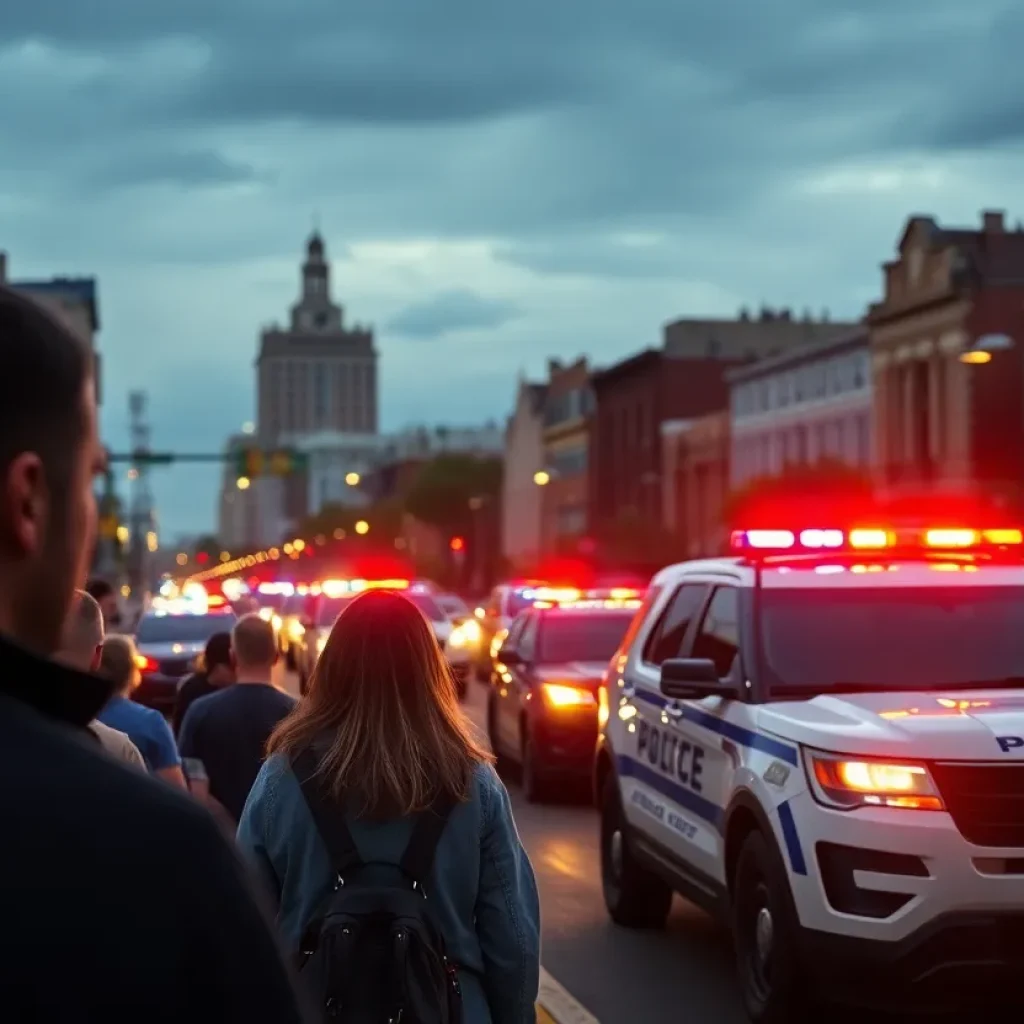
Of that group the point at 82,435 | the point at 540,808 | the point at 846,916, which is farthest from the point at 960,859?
the point at 540,808

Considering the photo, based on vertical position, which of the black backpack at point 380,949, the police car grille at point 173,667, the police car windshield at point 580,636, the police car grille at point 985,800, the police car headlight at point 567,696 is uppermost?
the black backpack at point 380,949

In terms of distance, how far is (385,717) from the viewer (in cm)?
508

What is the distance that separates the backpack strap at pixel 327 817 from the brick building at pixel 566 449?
94334 millimetres

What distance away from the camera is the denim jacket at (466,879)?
4949 mm

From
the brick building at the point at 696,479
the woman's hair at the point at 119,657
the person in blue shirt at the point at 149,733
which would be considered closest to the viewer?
the person in blue shirt at the point at 149,733

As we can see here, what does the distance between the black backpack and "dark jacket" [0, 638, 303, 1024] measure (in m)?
2.78

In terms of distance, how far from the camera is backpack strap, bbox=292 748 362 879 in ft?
16.2

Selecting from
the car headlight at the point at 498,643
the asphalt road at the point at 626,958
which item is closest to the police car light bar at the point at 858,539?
the asphalt road at the point at 626,958

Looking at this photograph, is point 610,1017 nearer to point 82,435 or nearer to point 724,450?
point 82,435

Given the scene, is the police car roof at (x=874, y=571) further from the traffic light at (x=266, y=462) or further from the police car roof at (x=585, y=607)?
the traffic light at (x=266, y=462)

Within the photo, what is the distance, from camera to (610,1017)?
9.52 meters

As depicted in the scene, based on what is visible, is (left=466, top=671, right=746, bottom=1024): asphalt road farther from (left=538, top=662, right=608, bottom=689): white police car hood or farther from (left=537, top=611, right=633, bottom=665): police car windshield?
(left=537, top=611, right=633, bottom=665): police car windshield

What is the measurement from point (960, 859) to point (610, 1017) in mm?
2193

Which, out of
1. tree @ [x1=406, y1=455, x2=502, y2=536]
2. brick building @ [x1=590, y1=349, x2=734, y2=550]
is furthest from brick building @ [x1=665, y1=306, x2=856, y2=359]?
tree @ [x1=406, y1=455, x2=502, y2=536]
